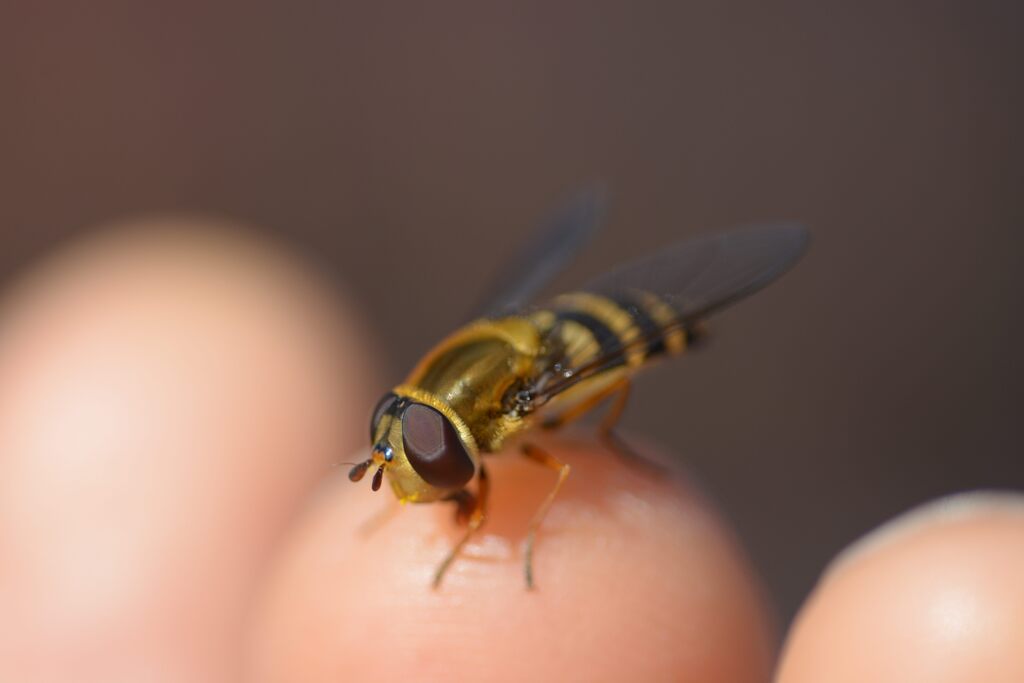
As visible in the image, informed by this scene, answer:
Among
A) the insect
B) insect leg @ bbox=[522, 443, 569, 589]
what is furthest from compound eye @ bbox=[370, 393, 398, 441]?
insect leg @ bbox=[522, 443, 569, 589]

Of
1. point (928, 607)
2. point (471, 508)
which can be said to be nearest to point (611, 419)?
point (471, 508)

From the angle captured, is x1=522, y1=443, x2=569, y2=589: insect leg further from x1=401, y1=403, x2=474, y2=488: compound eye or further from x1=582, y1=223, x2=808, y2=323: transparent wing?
x1=582, y1=223, x2=808, y2=323: transparent wing

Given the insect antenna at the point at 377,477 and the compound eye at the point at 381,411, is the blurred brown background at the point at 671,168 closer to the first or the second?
the compound eye at the point at 381,411

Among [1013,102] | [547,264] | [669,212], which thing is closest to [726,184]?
[669,212]

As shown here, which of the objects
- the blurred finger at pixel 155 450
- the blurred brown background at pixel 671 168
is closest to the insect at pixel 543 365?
the blurred finger at pixel 155 450

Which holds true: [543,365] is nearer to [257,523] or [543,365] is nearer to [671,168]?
[257,523]

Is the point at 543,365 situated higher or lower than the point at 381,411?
lower
